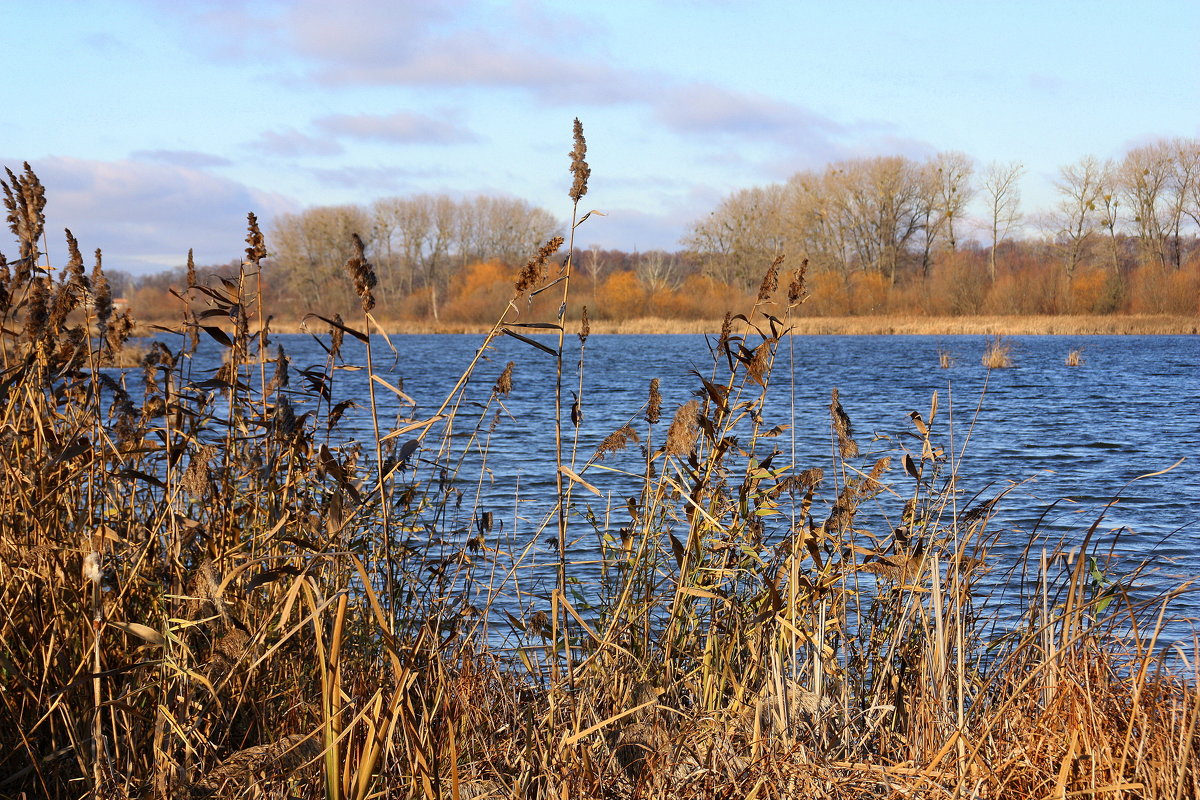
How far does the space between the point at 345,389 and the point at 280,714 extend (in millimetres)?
18880

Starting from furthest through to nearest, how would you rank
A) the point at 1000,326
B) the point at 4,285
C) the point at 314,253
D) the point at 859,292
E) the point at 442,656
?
1. the point at 314,253
2. the point at 859,292
3. the point at 1000,326
4. the point at 4,285
5. the point at 442,656

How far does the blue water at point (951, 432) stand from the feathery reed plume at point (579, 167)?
39cm

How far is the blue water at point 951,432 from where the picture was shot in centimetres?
526

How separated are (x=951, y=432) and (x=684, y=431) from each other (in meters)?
1.00

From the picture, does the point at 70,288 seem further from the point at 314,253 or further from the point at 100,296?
the point at 314,253

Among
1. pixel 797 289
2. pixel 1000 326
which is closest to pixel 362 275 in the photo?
pixel 797 289

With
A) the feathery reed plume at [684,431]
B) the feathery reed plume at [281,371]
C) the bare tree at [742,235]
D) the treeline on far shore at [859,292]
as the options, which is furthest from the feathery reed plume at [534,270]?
the bare tree at [742,235]

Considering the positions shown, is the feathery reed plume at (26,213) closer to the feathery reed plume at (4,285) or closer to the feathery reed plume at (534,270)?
the feathery reed plume at (4,285)

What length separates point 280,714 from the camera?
2.19 metres

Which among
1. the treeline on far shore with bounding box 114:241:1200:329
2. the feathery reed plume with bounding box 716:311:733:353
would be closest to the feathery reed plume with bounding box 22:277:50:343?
the feathery reed plume with bounding box 716:311:733:353

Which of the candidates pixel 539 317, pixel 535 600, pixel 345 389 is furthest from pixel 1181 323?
pixel 535 600

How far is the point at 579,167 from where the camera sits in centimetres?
166

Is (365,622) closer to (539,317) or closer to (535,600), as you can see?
(535,600)

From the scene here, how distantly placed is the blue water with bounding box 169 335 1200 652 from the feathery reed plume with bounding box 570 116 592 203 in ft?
1.28
